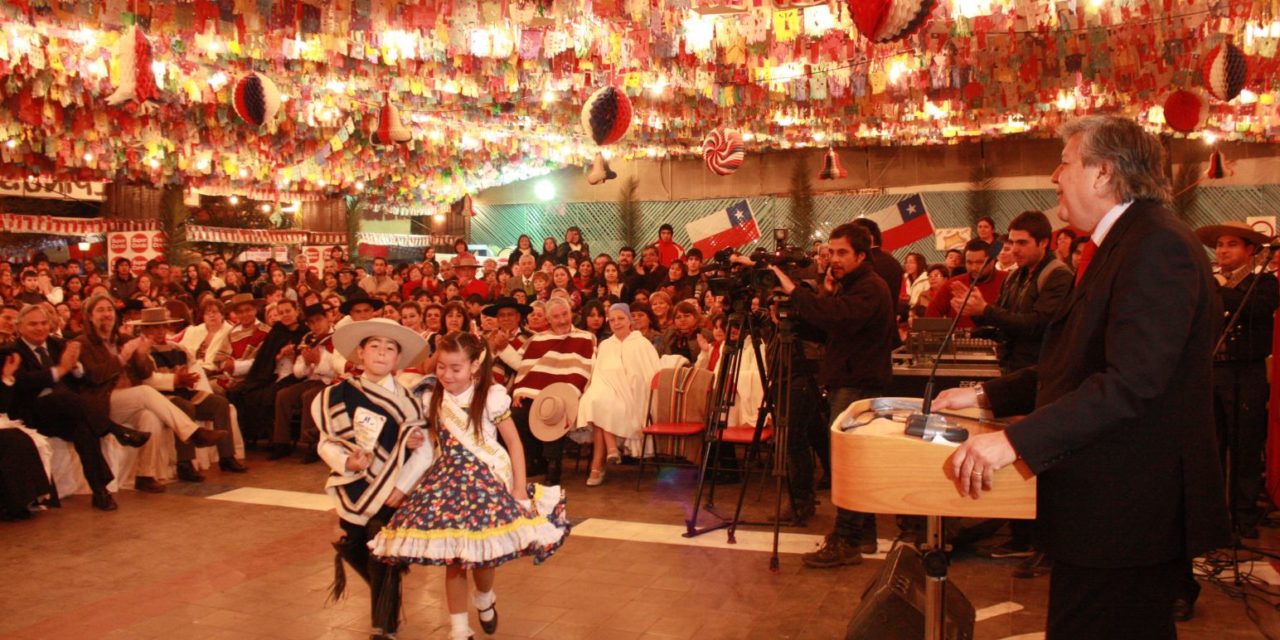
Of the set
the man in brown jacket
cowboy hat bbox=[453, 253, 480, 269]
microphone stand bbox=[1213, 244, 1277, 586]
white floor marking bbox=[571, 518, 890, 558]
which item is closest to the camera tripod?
white floor marking bbox=[571, 518, 890, 558]

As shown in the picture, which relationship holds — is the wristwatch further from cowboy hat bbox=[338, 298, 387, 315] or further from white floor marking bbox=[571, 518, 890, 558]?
cowboy hat bbox=[338, 298, 387, 315]

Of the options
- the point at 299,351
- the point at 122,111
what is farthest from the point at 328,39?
the point at 122,111

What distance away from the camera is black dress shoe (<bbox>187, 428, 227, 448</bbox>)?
7.64 metres

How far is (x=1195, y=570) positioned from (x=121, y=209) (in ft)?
73.9

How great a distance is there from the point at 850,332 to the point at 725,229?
14.1 meters

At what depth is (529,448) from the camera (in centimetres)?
768

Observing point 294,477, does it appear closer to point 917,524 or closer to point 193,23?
point 193,23

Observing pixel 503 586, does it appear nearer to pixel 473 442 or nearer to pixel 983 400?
pixel 473 442

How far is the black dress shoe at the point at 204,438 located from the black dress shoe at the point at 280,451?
3.16 feet

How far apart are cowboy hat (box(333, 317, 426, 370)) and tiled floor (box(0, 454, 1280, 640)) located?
1146 millimetres

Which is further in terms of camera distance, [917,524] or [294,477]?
[294,477]

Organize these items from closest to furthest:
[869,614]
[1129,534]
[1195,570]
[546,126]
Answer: [1129,534] → [869,614] → [1195,570] → [546,126]

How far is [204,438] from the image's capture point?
7629 millimetres

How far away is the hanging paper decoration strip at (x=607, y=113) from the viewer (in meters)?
9.28
